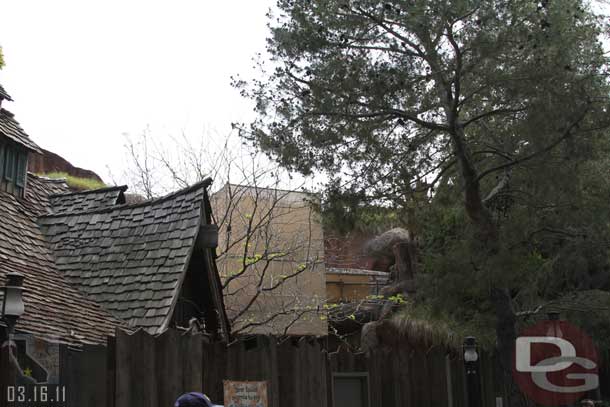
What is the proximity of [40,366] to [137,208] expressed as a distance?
24.9ft

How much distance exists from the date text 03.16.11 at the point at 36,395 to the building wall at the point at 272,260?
14.9 metres

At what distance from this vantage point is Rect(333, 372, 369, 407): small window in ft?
41.5

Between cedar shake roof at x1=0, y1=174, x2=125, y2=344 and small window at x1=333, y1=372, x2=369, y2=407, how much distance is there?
3406mm

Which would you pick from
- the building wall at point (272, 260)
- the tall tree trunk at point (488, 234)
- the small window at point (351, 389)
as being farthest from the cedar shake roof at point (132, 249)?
the building wall at point (272, 260)

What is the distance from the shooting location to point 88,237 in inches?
602

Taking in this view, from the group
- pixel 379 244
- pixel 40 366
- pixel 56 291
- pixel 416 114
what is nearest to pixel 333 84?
pixel 416 114

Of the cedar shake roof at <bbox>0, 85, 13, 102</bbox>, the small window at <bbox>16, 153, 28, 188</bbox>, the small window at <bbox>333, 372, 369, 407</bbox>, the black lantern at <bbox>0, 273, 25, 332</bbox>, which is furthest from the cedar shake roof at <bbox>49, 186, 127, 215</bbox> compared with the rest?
the black lantern at <bbox>0, 273, 25, 332</bbox>

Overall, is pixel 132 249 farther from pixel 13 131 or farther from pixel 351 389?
pixel 351 389

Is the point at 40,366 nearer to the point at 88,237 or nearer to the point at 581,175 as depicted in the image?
the point at 88,237

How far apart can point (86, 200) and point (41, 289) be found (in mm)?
4161

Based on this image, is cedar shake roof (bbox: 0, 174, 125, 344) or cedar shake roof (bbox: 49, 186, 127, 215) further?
cedar shake roof (bbox: 49, 186, 127, 215)

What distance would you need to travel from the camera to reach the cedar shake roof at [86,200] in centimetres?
1639

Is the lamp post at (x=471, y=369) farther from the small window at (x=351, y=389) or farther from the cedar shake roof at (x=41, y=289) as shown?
the cedar shake roof at (x=41, y=289)

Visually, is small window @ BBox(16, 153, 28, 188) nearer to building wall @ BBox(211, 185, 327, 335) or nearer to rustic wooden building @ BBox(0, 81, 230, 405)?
rustic wooden building @ BBox(0, 81, 230, 405)
